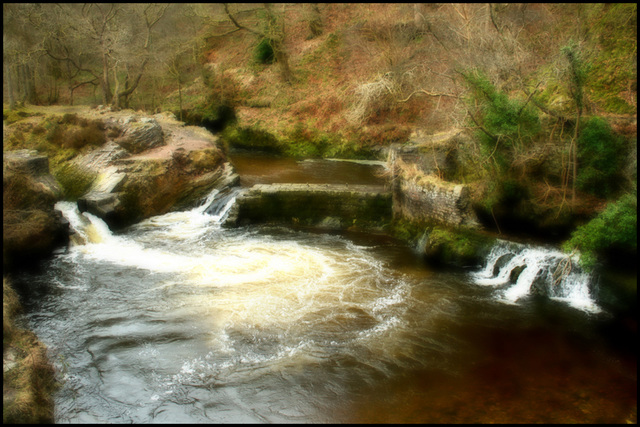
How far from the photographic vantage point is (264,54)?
28.0 metres

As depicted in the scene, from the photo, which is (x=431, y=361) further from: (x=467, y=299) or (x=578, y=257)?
(x=578, y=257)

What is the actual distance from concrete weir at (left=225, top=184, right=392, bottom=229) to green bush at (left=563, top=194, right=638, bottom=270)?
227 inches

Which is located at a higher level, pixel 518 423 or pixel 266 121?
pixel 266 121

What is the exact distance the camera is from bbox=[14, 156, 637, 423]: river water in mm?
6645

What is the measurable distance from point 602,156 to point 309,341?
7209mm

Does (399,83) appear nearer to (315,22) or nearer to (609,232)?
(315,22)

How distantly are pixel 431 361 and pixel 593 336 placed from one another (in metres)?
3.15

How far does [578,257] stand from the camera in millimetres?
9469

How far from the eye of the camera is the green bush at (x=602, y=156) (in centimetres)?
977

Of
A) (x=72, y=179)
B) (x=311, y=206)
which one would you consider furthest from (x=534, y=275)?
(x=72, y=179)

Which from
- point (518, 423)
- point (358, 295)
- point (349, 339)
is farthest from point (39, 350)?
point (518, 423)

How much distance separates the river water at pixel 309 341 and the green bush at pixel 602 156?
2510 mm

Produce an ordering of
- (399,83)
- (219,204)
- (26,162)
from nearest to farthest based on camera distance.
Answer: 1. (26,162)
2. (219,204)
3. (399,83)

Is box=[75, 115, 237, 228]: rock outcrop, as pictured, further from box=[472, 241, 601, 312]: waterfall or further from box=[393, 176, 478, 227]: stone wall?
box=[472, 241, 601, 312]: waterfall
